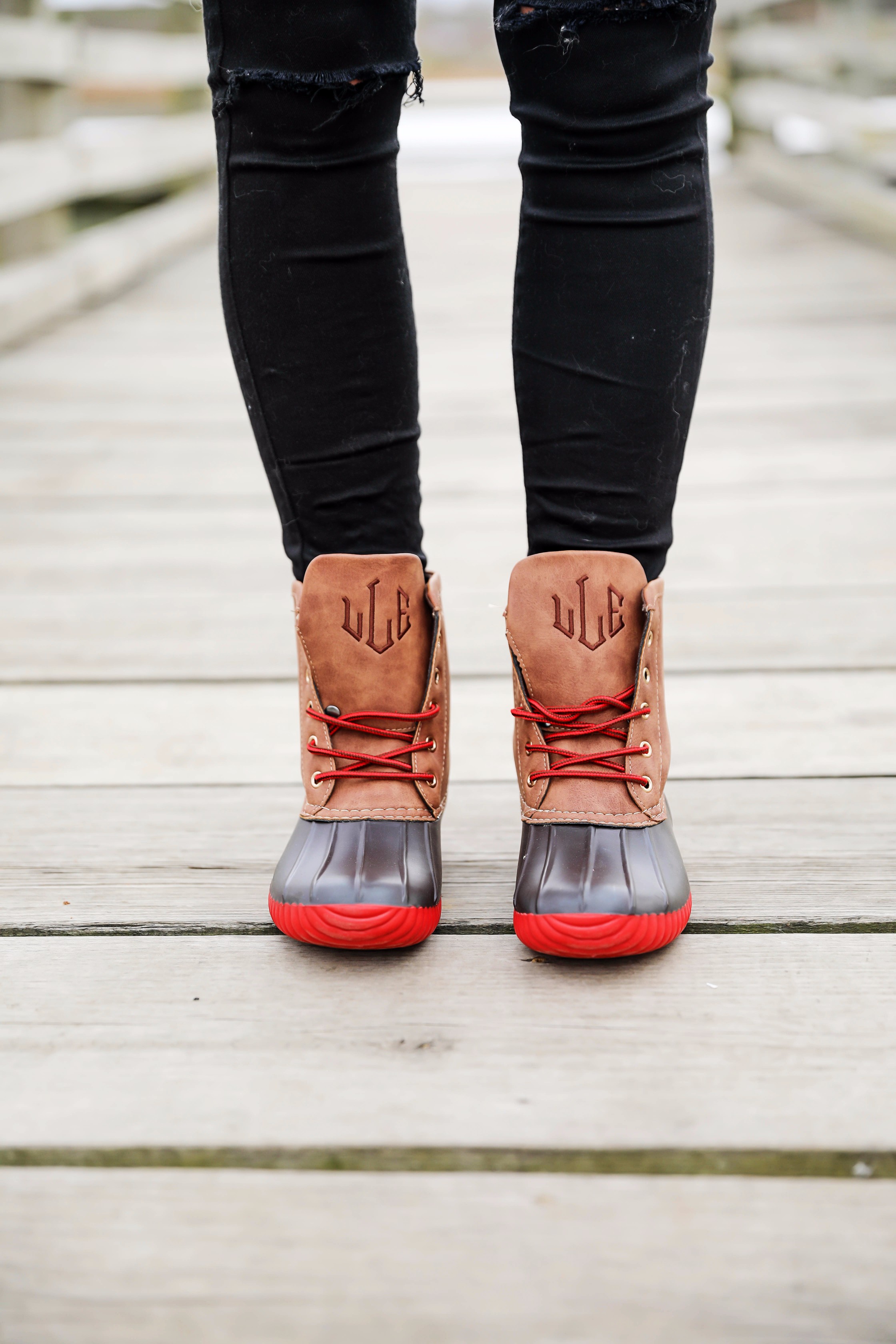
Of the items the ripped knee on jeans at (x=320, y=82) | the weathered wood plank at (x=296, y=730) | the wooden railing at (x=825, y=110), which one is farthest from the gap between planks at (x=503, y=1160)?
the wooden railing at (x=825, y=110)

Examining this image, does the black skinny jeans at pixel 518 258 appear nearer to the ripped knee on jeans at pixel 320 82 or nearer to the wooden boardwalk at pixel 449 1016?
the ripped knee on jeans at pixel 320 82

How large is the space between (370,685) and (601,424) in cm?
21

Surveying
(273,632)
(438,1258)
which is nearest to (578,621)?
(438,1258)

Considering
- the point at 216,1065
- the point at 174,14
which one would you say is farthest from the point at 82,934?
the point at 174,14

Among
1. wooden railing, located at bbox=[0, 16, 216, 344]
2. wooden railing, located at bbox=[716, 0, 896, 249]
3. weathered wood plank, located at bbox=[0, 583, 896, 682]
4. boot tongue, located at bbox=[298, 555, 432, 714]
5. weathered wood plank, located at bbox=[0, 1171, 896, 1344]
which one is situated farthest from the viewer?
wooden railing, located at bbox=[716, 0, 896, 249]

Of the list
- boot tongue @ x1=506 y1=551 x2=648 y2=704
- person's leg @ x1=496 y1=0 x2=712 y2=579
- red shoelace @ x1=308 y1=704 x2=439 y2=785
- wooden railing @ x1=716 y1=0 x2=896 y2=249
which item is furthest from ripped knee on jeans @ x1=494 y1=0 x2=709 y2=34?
wooden railing @ x1=716 y1=0 x2=896 y2=249

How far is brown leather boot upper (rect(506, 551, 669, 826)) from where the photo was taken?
0.70 metres

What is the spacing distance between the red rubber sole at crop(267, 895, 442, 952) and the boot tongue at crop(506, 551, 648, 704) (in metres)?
0.16

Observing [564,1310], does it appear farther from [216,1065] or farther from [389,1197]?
[216,1065]

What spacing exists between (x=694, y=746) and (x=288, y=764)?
0.33m

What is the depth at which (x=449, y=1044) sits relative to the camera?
61 centimetres

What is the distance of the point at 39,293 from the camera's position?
2.95 m

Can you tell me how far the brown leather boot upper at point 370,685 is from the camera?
0.73m

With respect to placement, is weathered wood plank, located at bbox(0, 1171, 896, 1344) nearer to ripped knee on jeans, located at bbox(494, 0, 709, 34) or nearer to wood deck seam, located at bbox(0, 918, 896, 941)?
wood deck seam, located at bbox(0, 918, 896, 941)
